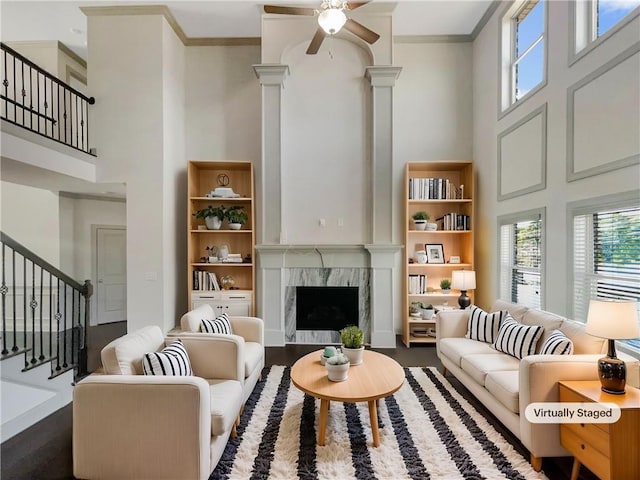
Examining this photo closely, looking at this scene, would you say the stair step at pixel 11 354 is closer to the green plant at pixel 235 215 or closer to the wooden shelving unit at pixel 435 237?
the green plant at pixel 235 215

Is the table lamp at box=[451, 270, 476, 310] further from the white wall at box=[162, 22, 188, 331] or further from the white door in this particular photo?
the white door

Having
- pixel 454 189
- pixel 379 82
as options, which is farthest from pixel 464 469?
pixel 379 82

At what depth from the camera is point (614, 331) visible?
187 centimetres

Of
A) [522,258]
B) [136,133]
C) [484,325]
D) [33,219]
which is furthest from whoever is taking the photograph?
[33,219]

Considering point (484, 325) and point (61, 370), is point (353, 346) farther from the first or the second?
point (61, 370)

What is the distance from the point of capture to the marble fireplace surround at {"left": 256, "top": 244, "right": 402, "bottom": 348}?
4380 mm

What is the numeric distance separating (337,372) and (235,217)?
284 centimetres

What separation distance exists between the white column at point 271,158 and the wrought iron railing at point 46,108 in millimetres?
2257

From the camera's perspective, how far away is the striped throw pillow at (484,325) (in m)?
3.12

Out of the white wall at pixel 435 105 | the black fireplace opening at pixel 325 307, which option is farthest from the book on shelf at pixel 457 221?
the black fireplace opening at pixel 325 307

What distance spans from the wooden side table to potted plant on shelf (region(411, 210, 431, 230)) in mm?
2811

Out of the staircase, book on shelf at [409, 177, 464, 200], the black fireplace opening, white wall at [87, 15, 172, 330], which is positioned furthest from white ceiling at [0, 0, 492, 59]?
the black fireplace opening

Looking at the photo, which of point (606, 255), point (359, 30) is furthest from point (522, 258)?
point (359, 30)

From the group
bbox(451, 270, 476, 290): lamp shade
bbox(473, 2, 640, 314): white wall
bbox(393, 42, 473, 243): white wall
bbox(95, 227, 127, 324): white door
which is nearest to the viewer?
bbox(473, 2, 640, 314): white wall
